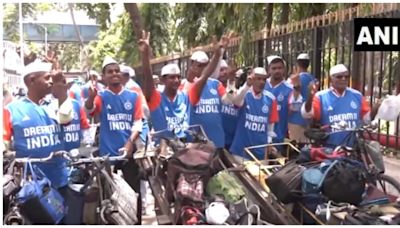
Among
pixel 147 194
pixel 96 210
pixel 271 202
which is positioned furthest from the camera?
pixel 147 194

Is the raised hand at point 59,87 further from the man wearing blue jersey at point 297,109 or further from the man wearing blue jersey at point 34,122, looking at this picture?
the man wearing blue jersey at point 297,109

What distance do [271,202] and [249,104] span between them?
4.02 feet

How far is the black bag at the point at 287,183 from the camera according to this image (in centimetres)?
353

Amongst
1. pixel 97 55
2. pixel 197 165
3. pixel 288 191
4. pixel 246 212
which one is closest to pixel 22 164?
pixel 197 165

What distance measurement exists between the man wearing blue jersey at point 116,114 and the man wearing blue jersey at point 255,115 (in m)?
0.93

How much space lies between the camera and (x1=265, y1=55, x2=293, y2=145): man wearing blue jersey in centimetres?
519

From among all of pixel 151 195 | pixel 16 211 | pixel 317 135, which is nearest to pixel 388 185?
pixel 317 135

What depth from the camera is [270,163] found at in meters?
4.63

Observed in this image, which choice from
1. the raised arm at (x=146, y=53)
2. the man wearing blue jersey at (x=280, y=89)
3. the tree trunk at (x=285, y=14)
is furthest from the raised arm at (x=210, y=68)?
the tree trunk at (x=285, y=14)

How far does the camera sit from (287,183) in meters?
3.55

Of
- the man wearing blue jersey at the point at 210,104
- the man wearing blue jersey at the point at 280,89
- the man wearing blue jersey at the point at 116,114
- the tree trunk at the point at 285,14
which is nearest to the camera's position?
the man wearing blue jersey at the point at 116,114

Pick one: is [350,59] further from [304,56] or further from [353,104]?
[353,104]

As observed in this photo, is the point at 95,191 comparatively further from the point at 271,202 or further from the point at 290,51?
the point at 290,51

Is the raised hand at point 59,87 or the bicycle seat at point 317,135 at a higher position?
the raised hand at point 59,87
